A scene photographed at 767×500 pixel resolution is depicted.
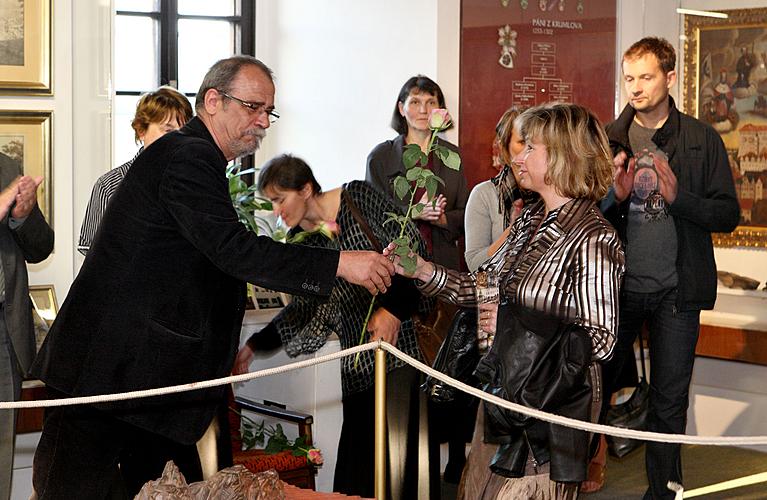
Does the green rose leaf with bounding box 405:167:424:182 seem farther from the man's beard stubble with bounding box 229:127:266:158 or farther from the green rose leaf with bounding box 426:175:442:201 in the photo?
the man's beard stubble with bounding box 229:127:266:158

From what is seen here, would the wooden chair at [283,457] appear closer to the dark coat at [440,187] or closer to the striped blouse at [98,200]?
the striped blouse at [98,200]

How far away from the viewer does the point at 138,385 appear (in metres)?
3.28

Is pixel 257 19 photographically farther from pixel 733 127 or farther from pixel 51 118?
pixel 733 127

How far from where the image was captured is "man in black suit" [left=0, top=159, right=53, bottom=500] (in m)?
4.20

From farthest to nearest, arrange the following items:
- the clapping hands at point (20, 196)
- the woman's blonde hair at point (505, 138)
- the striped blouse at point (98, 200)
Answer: the striped blouse at point (98, 200)
the woman's blonde hair at point (505, 138)
the clapping hands at point (20, 196)

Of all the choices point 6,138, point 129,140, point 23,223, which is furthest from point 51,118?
point 129,140

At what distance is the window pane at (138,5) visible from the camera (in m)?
6.77

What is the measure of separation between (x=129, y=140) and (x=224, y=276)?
3356mm

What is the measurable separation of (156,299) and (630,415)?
11.2 feet

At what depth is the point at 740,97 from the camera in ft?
23.6

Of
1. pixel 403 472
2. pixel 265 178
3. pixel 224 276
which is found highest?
pixel 265 178

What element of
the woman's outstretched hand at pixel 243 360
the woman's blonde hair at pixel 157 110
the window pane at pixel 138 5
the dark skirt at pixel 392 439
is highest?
the window pane at pixel 138 5

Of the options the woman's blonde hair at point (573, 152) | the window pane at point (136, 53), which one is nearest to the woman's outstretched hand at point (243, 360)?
the woman's blonde hair at point (573, 152)

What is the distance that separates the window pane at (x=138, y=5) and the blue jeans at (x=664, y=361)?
3.26 meters
